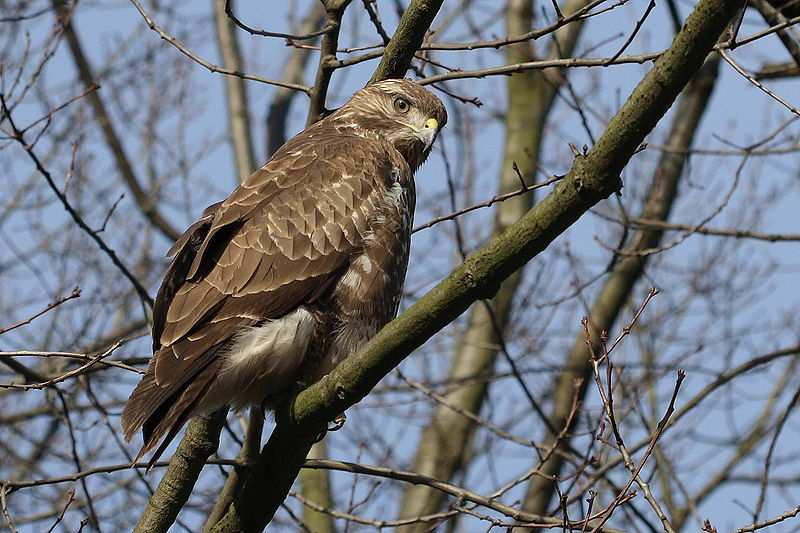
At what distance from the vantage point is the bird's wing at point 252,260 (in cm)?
442

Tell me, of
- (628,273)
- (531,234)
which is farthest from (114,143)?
(531,234)

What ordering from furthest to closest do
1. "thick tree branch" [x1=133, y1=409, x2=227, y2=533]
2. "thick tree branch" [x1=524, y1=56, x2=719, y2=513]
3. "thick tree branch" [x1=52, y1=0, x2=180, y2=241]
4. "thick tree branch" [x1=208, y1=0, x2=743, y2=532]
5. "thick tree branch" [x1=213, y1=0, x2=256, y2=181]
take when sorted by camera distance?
"thick tree branch" [x1=213, y1=0, x2=256, y2=181] → "thick tree branch" [x1=52, y1=0, x2=180, y2=241] → "thick tree branch" [x1=524, y1=56, x2=719, y2=513] → "thick tree branch" [x1=133, y1=409, x2=227, y2=533] → "thick tree branch" [x1=208, y1=0, x2=743, y2=532]

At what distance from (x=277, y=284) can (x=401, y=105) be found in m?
1.65

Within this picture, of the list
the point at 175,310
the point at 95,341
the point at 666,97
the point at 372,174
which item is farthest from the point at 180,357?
the point at 95,341

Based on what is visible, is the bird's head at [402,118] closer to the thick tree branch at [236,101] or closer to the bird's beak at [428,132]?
the bird's beak at [428,132]

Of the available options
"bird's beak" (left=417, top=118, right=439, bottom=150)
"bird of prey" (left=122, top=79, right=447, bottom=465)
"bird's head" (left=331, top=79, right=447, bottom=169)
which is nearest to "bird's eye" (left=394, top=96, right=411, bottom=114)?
"bird's head" (left=331, top=79, right=447, bottom=169)

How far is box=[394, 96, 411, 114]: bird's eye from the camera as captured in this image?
19.6 ft

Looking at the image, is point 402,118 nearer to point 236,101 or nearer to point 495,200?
point 495,200

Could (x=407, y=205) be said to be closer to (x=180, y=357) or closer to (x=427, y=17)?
(x=427, y=17)

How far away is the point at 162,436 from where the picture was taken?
430 cm

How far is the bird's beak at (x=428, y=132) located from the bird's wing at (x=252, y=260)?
70 centimetres

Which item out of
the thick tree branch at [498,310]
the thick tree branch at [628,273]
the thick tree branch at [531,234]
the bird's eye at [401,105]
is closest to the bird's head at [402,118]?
the bird's eye at [401,105]

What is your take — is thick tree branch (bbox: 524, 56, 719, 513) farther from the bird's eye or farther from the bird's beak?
the bird's eye

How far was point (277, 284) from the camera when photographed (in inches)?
187
